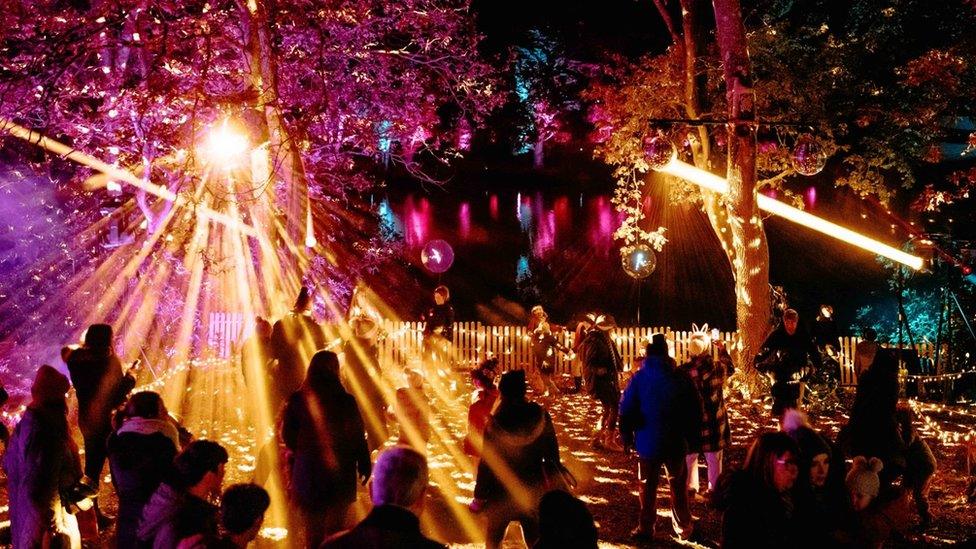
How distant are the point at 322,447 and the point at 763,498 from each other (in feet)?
9.10

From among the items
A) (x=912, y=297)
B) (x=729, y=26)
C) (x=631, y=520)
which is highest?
(x=729, y=26)

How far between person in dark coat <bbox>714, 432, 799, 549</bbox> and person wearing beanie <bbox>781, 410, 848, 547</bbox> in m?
0.07

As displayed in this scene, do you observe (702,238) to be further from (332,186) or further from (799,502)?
(799,502)

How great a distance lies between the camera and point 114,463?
4352 mm

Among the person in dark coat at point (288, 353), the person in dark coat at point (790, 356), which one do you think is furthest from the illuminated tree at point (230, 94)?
the person in dark coat at point (790, 356)

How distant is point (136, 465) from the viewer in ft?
14.0

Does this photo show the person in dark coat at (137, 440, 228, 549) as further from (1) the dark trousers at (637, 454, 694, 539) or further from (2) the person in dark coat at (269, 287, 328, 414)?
(2) the person in dark coat at (269, 287, 328, 414)

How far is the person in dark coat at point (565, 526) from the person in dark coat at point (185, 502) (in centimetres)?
150

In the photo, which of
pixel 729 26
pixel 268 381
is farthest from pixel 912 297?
pixel 268 381

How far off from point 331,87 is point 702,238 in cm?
1517

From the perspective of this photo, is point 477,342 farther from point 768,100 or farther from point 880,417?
point 880,417

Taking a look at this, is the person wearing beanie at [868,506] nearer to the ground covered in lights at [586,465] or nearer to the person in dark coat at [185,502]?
the ground covered in lights at [586,465]

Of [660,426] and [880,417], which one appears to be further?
[880,417]

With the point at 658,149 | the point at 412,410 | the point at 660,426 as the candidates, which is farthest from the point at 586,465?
the point at 658,149
